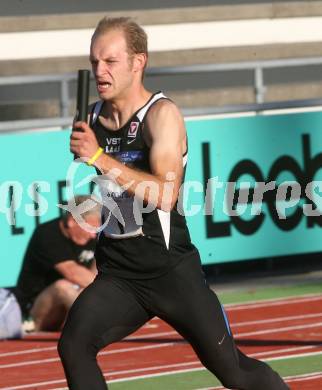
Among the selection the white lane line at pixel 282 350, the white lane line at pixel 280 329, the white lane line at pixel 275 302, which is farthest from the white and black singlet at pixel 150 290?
the white lane line at pixel 275 302

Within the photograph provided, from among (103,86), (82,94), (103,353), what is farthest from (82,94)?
(103,353)

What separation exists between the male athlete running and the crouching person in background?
4.53 m

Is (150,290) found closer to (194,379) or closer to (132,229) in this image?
(132,229)

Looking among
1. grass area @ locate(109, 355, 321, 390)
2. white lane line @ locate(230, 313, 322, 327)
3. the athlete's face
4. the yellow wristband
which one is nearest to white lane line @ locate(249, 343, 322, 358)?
grass area @ locate(109, 355, 321, 390)

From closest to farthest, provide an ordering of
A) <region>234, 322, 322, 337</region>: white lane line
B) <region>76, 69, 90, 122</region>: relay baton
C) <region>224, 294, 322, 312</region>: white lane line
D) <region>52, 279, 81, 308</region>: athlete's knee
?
<region>76, 69, 90, 122</region>: relay baton
<region>234, 322, 322, 337</region>: white lane line
<region>52, 279, 81, 308</region>: athlete's knee
<region>224, 294, 322, 312</region>: white lane line

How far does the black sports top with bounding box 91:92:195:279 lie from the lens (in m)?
6.24

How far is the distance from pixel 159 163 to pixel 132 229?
0.41 metres

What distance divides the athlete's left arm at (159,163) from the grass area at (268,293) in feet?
19.5

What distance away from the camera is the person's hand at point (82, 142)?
5785mm

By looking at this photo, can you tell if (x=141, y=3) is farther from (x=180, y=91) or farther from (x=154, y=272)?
(x=154, y=272)

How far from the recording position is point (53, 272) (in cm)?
1104

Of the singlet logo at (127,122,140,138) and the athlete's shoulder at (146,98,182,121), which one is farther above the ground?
the athlete's shoulder at (146,98,182,121)

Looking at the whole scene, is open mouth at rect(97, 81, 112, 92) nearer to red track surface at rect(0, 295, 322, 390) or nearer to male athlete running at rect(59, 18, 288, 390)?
male athlete running at rect(59, 18, 288, 390)

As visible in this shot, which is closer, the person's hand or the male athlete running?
the person's hand
